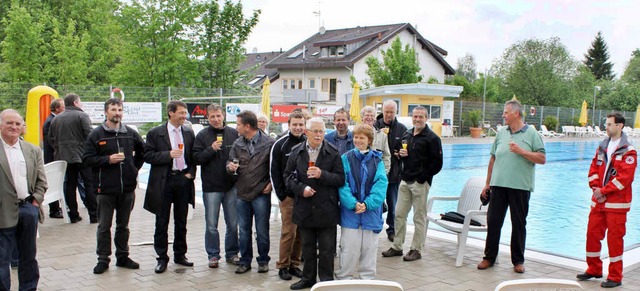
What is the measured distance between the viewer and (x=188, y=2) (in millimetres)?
26297

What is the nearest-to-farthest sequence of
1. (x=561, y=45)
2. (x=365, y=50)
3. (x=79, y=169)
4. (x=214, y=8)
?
(x=79, y=169) < (x=214, y=8) < (x=365, y=50) < (x=561, y=45)

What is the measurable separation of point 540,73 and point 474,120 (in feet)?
68.5

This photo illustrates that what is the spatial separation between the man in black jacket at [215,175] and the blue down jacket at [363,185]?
4.64 feet

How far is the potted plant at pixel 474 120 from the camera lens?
33.5m

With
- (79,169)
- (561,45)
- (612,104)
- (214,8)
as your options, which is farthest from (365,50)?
(79,169)

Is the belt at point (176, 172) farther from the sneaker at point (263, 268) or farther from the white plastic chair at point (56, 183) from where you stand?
the white plastic chair at point (56, 183)

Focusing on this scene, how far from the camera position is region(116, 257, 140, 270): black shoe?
5824 mm

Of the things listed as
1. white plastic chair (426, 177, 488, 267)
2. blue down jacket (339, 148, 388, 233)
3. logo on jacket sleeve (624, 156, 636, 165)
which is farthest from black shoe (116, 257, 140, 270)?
logo on jacket sleeve (624, 156, 636, 165)

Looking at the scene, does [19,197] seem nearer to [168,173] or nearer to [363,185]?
[168,173]

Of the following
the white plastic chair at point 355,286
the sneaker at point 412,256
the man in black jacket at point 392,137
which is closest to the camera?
the white plastic chair at point 355,286

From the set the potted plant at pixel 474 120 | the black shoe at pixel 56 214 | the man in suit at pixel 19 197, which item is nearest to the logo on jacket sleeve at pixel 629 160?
the man in suit at pixel 19 197

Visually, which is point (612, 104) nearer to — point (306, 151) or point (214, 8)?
point (214, 8)

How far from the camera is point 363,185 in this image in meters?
5.03

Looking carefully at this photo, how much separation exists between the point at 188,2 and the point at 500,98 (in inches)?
1473
